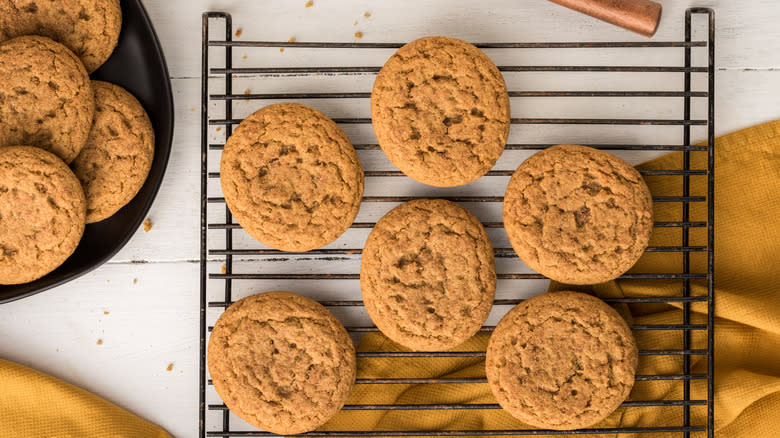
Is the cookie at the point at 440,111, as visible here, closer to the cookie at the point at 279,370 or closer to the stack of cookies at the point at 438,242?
the stack of cookies at the point at 438,242

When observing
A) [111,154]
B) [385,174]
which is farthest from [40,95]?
[385,174]

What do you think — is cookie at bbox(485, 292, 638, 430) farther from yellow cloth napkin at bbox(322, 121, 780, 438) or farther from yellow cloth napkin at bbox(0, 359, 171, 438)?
yellow cloth napkin at bbox(0, 359, 171, 438)

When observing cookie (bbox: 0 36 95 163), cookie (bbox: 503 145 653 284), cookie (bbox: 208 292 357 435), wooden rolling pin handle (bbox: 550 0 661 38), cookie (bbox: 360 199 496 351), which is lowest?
cookie (bbox: 208 292 357 435)

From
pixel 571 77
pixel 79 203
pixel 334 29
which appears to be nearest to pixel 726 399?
pixel 571 77

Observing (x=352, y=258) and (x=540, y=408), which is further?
(x=352, y=258)

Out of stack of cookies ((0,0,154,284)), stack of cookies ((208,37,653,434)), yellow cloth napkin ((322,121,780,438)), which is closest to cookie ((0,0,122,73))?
stack of cookies ((0,0,154,284))

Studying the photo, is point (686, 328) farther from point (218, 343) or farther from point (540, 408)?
Result: point (218, 343)

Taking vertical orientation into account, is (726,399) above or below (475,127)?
below

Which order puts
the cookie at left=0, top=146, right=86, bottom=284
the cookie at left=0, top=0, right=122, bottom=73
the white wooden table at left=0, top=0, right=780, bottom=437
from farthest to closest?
the white wooden table at left=0, top=0, right=780, bottom=437 < the cookie at left=0, top=0, right=122, bottom=73 < the cookie at left=0, top=146, right=86, bottom=284
